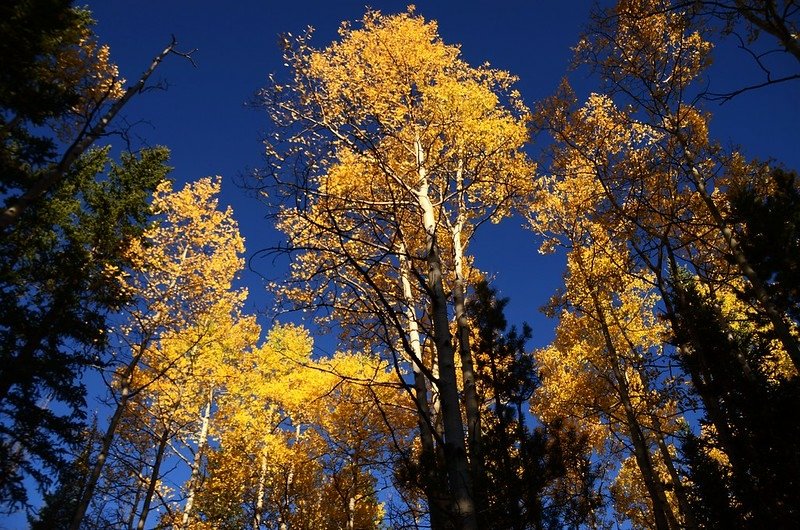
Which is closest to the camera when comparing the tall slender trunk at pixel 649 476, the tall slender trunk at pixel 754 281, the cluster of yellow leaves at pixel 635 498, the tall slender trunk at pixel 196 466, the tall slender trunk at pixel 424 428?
the tall slender trunk at pixel 424 428

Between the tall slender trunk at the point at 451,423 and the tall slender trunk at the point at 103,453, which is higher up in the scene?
the tall slender trunk at the point at 103,453

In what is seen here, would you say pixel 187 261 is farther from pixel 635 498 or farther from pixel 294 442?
pixel 635 498

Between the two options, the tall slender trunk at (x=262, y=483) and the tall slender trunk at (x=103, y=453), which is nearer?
the tall slender trunk at (x=103, y=453)

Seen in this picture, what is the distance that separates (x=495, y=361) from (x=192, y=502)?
9.74 metres

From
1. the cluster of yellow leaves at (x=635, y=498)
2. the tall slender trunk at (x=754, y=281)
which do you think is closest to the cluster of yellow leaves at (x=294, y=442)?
the tall slender trunk at (x=754, y=281)

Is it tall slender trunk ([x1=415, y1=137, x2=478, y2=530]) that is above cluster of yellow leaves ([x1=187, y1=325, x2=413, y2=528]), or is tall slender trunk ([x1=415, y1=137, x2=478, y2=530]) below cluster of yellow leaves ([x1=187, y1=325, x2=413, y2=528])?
below

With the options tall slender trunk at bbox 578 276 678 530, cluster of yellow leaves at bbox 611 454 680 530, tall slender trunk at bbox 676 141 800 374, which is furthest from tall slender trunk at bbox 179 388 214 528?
cluster of yellow leaves at bbox 611 454 680 530

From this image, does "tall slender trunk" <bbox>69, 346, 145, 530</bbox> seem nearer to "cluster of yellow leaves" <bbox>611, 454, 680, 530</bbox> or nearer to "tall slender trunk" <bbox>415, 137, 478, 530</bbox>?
"tall slender trunk" <bbox>415, 137, 478, 530</bbox>

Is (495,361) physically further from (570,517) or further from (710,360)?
(710,360)

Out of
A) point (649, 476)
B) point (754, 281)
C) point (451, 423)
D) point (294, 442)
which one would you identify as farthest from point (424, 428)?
point (294, 442)

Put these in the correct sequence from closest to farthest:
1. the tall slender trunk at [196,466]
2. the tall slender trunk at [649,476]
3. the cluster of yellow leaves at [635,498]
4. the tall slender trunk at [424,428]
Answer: the tall slender trunk at [424,428], the tall slender trunk at [649,476], the tall slender trunk at [196,466], the cluster of yellow leaves at [635,498]

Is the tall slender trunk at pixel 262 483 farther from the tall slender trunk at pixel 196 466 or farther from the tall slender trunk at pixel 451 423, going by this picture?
the tall slender trunk at pixel 451 423

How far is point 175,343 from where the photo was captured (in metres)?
12.7

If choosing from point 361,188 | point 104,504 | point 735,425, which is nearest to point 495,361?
point 361,188
